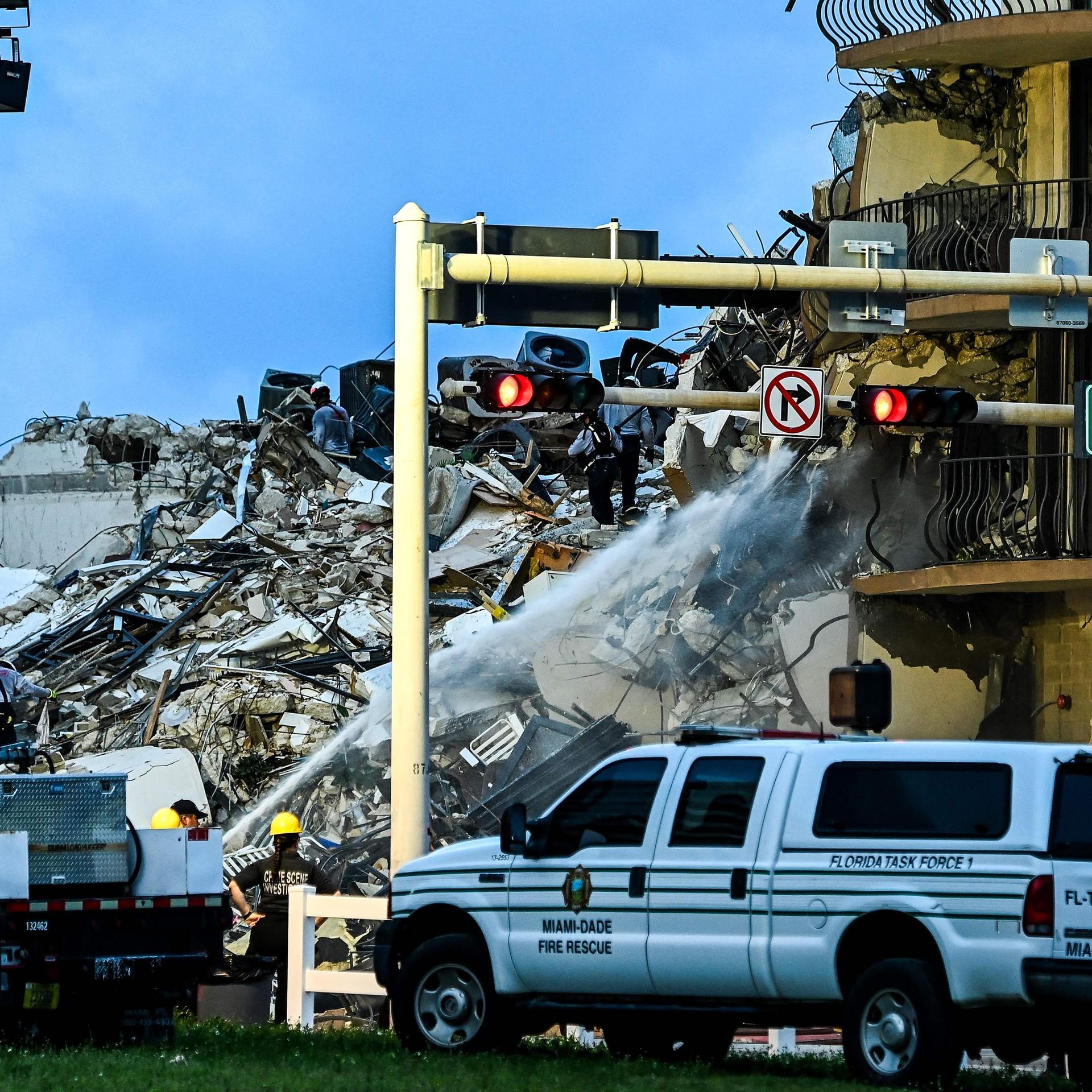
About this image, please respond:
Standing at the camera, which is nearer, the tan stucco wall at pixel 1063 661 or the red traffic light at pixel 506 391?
the red traffic light at pixel 506 391

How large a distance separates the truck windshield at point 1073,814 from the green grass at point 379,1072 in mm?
1400

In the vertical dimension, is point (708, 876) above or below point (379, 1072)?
above

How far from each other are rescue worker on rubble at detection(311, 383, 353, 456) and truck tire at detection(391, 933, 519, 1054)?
26.1 metres

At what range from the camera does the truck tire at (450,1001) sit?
11.8 metres

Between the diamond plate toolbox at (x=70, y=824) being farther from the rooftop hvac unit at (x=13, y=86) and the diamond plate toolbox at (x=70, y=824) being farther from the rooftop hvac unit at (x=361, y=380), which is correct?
the rooftop hvac unit at (x=361, y=380)

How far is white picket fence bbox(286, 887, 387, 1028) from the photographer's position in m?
14.2

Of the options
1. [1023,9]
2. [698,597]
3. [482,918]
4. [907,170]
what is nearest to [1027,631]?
[698,597]

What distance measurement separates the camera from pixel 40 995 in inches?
454

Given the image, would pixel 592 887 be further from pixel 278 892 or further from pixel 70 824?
pixel 278 892

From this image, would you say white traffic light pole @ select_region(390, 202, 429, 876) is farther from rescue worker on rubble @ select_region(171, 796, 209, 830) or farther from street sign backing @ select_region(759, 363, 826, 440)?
street sign backing @ select_region(759, 363, 826, 440)

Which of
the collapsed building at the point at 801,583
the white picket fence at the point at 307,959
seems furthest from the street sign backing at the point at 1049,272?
the white picket fence at the point at 307,959

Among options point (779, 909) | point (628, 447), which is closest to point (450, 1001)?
point (779, 909)

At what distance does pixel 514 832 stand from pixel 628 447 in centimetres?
1908

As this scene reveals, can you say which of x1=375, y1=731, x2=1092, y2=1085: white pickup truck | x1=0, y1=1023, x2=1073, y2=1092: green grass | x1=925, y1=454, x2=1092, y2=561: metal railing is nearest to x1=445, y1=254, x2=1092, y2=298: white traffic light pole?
x1=375, y1=731, x2=1092, y2=1085: white pickup truck
